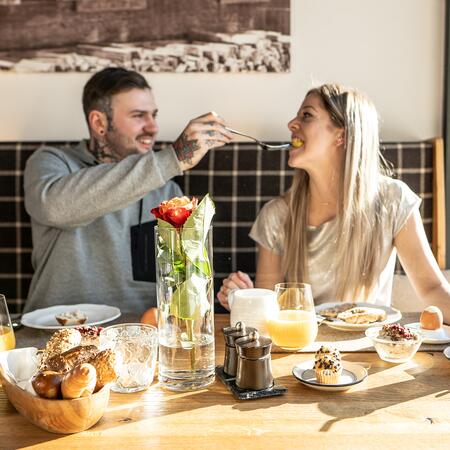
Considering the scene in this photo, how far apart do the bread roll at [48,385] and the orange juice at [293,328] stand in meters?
0.55

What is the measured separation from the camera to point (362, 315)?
1.60 m

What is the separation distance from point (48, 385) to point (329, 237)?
4.38 ft

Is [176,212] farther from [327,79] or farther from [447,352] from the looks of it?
[327,79]

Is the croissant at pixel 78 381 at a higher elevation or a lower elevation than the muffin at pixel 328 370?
higher

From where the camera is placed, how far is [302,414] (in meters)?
1.07

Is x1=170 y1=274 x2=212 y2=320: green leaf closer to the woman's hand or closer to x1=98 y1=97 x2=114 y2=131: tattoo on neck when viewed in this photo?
the woman's hand

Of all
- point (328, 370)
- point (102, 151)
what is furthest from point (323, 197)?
point (328, 370)

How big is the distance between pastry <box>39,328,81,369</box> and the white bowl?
0.64 metres

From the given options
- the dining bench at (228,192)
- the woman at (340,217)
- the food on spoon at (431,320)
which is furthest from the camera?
the dining bench at (228,192)

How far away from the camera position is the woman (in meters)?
2.02

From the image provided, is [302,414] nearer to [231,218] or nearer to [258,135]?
[231,218]

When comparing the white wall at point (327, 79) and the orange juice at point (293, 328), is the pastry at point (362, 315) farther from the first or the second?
the white wall at point (327, 79)

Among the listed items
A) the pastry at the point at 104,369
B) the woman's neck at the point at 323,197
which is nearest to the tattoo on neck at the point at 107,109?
the woman's neck at the point at 323,197

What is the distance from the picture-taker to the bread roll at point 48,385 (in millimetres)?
979
